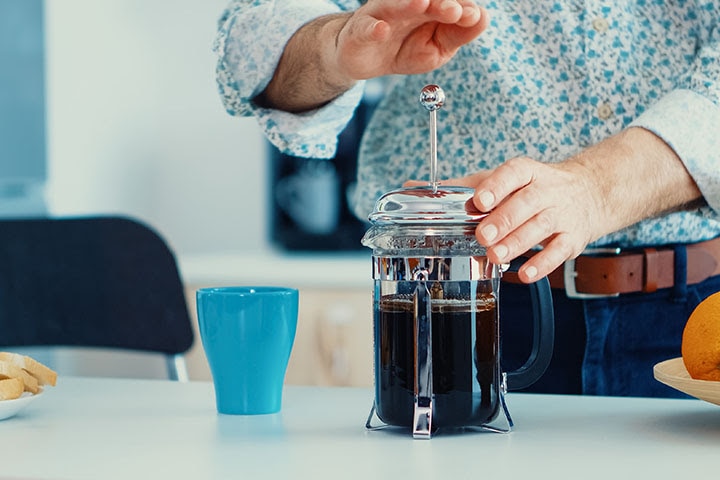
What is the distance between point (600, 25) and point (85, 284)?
0.91 metres

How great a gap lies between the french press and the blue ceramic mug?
0.13 meters

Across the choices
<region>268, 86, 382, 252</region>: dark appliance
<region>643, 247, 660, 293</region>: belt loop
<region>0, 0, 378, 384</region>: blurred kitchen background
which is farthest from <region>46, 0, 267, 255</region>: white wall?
<region>643, 247, 660, 293</region>: belt loop

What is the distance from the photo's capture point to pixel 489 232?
31.1 inches

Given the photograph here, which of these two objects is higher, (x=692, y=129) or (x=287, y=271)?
(x=692, y=129)

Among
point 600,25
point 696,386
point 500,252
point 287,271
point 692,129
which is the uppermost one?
point 600,25

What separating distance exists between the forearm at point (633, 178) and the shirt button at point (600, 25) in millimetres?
255

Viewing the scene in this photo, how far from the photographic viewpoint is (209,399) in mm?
997

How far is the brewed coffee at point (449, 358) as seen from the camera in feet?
2.64

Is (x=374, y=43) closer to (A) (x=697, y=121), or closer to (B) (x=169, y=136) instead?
(A) (x=697, y=121)

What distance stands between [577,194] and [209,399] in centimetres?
41

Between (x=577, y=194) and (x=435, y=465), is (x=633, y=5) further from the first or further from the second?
(x=435, y=465)

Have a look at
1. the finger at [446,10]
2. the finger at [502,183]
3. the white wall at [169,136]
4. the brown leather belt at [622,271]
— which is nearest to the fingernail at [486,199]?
the finger at [502,183]

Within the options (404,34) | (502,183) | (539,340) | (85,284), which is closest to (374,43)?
(404,34)

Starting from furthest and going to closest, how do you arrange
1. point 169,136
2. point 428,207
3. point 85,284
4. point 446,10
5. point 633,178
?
point 169,136 < point 85,284 < point 633,178 < point 446,10 < point 428,207
